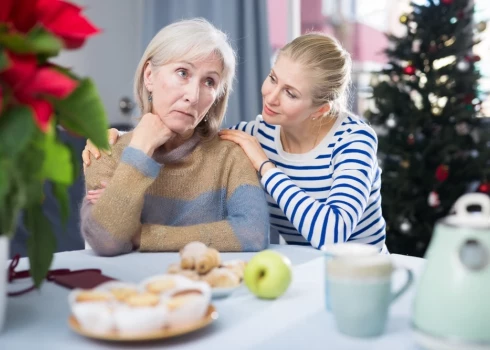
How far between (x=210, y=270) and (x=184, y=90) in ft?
2.24

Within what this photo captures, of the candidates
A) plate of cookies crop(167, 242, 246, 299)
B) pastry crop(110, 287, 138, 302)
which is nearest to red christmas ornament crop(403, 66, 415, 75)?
plate of cookies crop(167, 242, 246, 299)

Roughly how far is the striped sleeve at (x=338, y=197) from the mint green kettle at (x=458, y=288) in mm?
799

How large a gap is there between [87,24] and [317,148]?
1.14 m

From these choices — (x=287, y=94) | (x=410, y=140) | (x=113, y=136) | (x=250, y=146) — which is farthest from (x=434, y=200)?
(x=113, y=136)

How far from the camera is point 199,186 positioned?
1.61m

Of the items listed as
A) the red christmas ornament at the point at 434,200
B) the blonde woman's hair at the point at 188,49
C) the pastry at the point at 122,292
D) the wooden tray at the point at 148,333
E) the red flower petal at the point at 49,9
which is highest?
the blonde woman's hair at the point at 188,49

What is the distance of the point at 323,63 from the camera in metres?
1.82

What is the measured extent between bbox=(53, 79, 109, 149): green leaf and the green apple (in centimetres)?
35

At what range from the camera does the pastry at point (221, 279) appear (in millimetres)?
956

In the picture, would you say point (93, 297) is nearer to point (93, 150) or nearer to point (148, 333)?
point (148, 333)

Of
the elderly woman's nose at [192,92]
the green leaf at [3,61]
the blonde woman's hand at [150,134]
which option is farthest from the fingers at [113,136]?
the green leaf at [3,61]

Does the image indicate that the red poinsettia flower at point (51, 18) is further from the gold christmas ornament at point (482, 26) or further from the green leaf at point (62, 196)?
the gold christmas ornament at point (482, 26)

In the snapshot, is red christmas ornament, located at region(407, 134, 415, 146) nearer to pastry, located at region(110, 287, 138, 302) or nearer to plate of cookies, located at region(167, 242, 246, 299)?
plate of cookies, located at region(167, 242, 246, 299)

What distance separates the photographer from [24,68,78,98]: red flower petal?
0.68m
